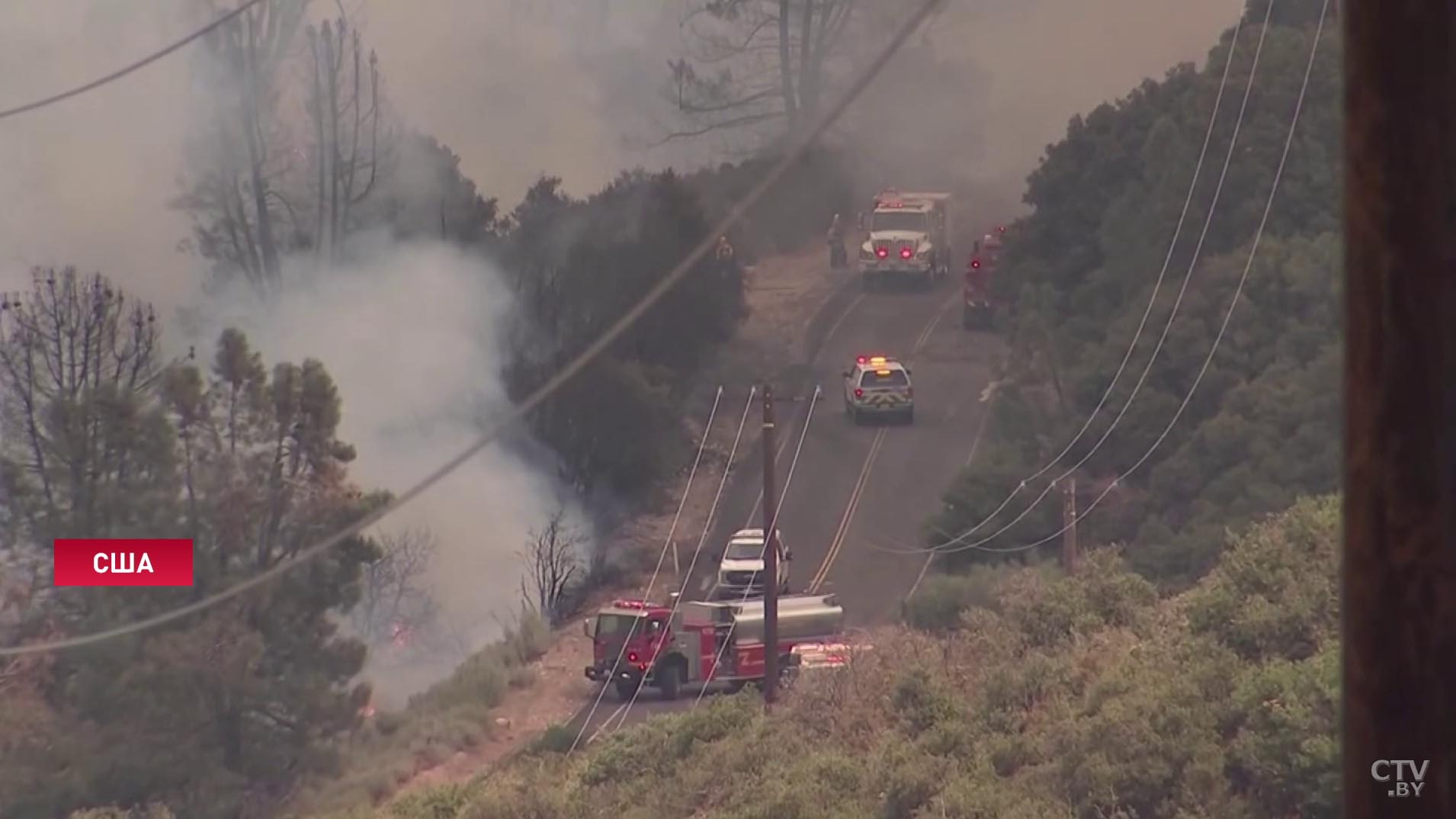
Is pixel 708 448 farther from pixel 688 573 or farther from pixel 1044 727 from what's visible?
pixel 1044 727

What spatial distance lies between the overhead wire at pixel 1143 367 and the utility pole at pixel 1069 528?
329 mm

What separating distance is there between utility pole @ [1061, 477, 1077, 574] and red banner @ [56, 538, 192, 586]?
849cm

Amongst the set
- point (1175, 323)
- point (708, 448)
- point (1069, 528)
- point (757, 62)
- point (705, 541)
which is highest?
point (757, 62)

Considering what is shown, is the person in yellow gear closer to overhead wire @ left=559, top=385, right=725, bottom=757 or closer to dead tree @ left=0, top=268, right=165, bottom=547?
overhead wire @ left=559, top=385, right=725, bottom=757

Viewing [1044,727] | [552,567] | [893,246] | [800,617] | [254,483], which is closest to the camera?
[1044,727]

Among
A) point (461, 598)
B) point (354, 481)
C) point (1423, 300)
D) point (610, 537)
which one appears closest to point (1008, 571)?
point (610, 537)

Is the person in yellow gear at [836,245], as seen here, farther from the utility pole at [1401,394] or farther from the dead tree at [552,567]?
the utility pole at [1401,394]

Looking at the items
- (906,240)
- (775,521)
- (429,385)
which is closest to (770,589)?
(775,521)

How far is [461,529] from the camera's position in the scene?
18.2m

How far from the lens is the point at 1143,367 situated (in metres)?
18.4

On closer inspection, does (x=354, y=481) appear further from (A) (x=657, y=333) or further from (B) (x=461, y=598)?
(A) (x=657, y=333)

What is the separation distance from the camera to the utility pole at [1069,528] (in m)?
16.0

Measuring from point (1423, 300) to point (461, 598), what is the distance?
1596cm

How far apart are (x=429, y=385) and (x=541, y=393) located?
1258 cm
